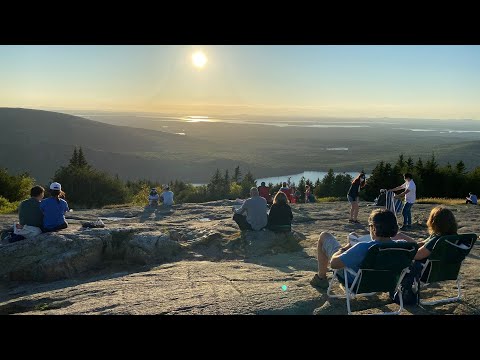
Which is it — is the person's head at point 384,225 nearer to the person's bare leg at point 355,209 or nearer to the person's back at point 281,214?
the person's back at point 281,214

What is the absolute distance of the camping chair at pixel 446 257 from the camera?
5.11 meters

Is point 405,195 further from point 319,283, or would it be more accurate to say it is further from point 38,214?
point 38,214

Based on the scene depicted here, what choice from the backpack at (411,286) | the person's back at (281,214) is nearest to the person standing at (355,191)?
the person's back at (281,214)

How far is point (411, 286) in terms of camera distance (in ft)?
17.0

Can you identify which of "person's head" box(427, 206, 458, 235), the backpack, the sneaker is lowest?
the sneaker

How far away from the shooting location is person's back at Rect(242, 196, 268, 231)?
10320mm

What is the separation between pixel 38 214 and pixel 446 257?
298 inches

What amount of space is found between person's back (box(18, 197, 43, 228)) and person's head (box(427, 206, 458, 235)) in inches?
289

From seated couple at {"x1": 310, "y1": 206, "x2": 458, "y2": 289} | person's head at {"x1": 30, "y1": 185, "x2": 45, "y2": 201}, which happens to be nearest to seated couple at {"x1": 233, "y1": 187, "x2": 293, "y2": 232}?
seated couple at {"x1": 310, "y1": 206, "x2": 458, "y2": 289}

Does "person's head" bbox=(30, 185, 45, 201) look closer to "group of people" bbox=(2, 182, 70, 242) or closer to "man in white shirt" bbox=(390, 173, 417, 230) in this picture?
"group of people" bbox=(2, 182, 70, 242)

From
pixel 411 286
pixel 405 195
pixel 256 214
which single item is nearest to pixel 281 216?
pixel 256 214
